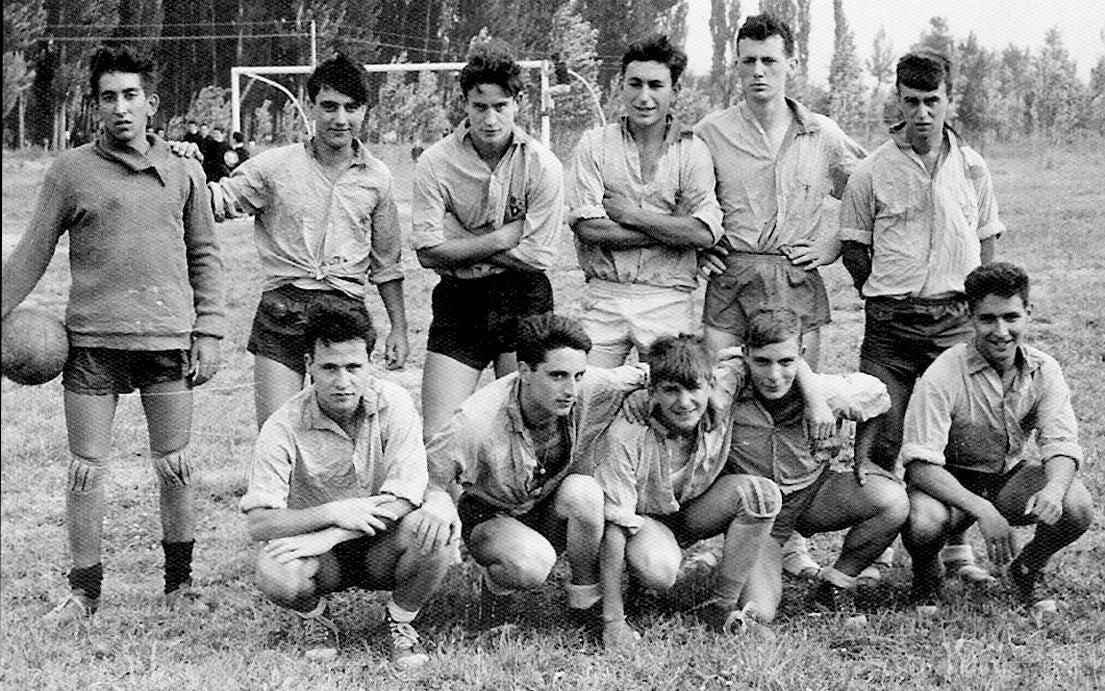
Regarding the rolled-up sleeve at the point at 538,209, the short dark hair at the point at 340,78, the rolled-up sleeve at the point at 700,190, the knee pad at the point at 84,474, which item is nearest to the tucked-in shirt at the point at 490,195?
the rolled-up sleeve at the point at 538,209

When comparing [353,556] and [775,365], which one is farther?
[775,365]

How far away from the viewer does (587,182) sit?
485 centimetres

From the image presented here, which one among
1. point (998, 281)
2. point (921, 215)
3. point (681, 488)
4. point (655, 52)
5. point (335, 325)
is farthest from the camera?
point (921, 215)

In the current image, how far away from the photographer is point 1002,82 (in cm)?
2428

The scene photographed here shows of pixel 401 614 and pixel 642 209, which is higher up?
pixel 642 209

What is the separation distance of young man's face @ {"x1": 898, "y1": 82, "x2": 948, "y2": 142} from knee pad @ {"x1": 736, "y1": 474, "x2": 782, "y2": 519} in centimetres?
155

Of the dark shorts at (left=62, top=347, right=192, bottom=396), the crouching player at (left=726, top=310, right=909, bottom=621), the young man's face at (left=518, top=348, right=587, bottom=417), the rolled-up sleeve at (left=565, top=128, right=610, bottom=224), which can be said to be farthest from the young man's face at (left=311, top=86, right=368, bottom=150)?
the crouching player at (left=726, top=310, right=909, bottom=621)

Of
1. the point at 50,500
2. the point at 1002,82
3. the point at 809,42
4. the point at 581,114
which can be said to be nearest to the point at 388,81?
the point at 581,114

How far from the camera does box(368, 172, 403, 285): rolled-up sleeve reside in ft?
16.5

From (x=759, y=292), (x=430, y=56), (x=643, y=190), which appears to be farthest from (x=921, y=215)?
(x=430, y=56)

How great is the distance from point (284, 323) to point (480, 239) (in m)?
0.84

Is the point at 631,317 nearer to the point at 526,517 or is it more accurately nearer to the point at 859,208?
the point at 526,517

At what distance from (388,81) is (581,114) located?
623 cm

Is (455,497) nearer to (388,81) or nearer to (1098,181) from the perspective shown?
(1098,181)
